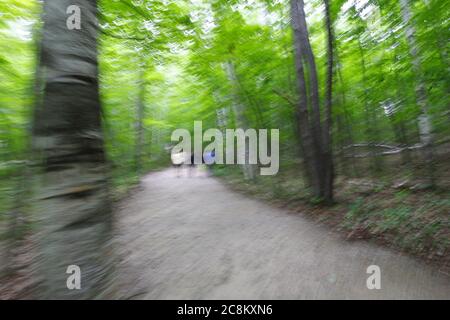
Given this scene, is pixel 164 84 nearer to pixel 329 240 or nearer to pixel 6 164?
pixel 6 164

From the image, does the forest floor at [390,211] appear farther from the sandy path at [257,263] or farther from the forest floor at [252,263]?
the sandy path at [257,263]

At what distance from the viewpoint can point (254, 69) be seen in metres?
7.72

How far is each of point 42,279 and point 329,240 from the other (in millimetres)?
3828

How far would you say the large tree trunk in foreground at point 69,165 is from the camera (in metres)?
1.87

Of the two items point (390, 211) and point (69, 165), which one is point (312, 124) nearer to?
point (390, 211)

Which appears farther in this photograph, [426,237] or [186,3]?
[186,3]

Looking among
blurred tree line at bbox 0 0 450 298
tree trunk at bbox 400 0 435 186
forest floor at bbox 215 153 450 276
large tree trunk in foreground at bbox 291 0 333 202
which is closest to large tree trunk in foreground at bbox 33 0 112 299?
blurred tree line at bbox 0 0 450 298

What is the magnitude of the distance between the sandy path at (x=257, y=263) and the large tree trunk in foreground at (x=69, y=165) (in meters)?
0.89

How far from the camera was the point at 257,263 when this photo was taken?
11.3ft

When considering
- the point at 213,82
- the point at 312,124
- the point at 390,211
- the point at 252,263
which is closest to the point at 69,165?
the point at 252,263

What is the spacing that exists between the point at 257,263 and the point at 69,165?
8.31ft

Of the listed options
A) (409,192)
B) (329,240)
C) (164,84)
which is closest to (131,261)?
(329,240)

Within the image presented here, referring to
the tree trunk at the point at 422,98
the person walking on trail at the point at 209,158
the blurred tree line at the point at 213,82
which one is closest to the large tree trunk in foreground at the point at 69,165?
the blurred tree line at the point at 213,82

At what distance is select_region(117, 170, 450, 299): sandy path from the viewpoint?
107 inches
